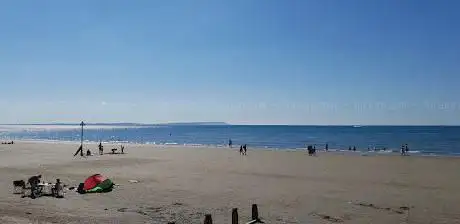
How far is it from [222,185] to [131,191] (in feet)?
18.7

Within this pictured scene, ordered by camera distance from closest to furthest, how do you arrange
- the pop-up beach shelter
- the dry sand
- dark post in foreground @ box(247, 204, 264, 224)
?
dark post in foreground @ box(247, 204, 264, 224), the dry sand, the pop-up beach shelter

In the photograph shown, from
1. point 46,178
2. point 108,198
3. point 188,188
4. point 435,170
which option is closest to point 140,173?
point 46,178

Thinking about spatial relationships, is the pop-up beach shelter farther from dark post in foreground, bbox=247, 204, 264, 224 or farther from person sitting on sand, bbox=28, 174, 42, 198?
dark post in foreground, bbox=247, 204, 264, 224

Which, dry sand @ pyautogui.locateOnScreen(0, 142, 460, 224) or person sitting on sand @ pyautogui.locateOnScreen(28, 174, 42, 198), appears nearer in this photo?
dry sand @ pyautogui.locateOnScreen(0, 142, 460, 224)

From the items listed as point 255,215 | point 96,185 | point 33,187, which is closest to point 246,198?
point 255,215

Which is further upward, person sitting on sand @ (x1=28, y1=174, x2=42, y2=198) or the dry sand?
person sitting on sand @ (x1=28, y1=174, x2=42, y2=198)

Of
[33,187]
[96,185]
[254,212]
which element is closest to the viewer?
[254,212]

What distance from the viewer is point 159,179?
28.9 m

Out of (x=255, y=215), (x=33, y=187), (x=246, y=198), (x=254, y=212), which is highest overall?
(x=33, y=187)

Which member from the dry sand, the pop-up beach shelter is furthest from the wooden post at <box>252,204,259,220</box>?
the pop-up beach shelter

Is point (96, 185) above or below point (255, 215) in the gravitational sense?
above

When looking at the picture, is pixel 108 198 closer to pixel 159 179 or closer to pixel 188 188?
pixel 188 188

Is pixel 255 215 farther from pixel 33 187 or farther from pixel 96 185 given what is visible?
pixel 33 187

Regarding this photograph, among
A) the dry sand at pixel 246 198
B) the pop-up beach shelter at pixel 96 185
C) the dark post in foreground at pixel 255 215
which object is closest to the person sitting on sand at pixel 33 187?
the dry sand at pixel 246 198
